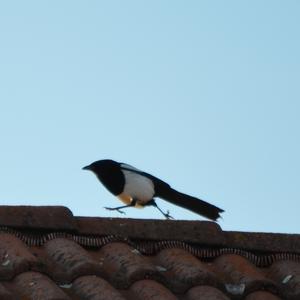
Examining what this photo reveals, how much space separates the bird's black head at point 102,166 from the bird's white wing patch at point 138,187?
106mm

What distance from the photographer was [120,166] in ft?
18.4

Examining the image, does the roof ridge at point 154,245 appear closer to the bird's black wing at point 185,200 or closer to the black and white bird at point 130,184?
the bird's black wing at point 185,200

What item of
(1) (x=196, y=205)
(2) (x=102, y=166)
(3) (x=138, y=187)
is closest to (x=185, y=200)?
(1) (x=196, y=205)

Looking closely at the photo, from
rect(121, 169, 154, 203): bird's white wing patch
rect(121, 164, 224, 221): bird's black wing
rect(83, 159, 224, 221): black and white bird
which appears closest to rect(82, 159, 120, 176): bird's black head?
rect(83, 159, 224, 221): black and white bird

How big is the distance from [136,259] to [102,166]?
313cm

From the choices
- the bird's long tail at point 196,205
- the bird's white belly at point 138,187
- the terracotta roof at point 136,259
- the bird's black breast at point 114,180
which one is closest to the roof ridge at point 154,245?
the terracotta roof at point 136,259

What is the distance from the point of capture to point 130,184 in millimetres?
5488

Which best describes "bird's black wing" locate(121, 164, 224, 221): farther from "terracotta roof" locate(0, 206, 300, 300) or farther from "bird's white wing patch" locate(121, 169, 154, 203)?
"terracotta roof" locate(0, 206, 300, 300)

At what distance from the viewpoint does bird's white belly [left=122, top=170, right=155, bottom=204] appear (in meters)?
5.24

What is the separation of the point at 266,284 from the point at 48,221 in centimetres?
61

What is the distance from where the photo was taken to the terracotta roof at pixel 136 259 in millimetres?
2414

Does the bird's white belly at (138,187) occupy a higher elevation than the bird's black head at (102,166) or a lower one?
lower

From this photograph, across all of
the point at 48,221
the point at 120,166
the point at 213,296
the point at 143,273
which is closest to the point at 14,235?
the point at 48,221

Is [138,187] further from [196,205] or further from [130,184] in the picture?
[196,205]
